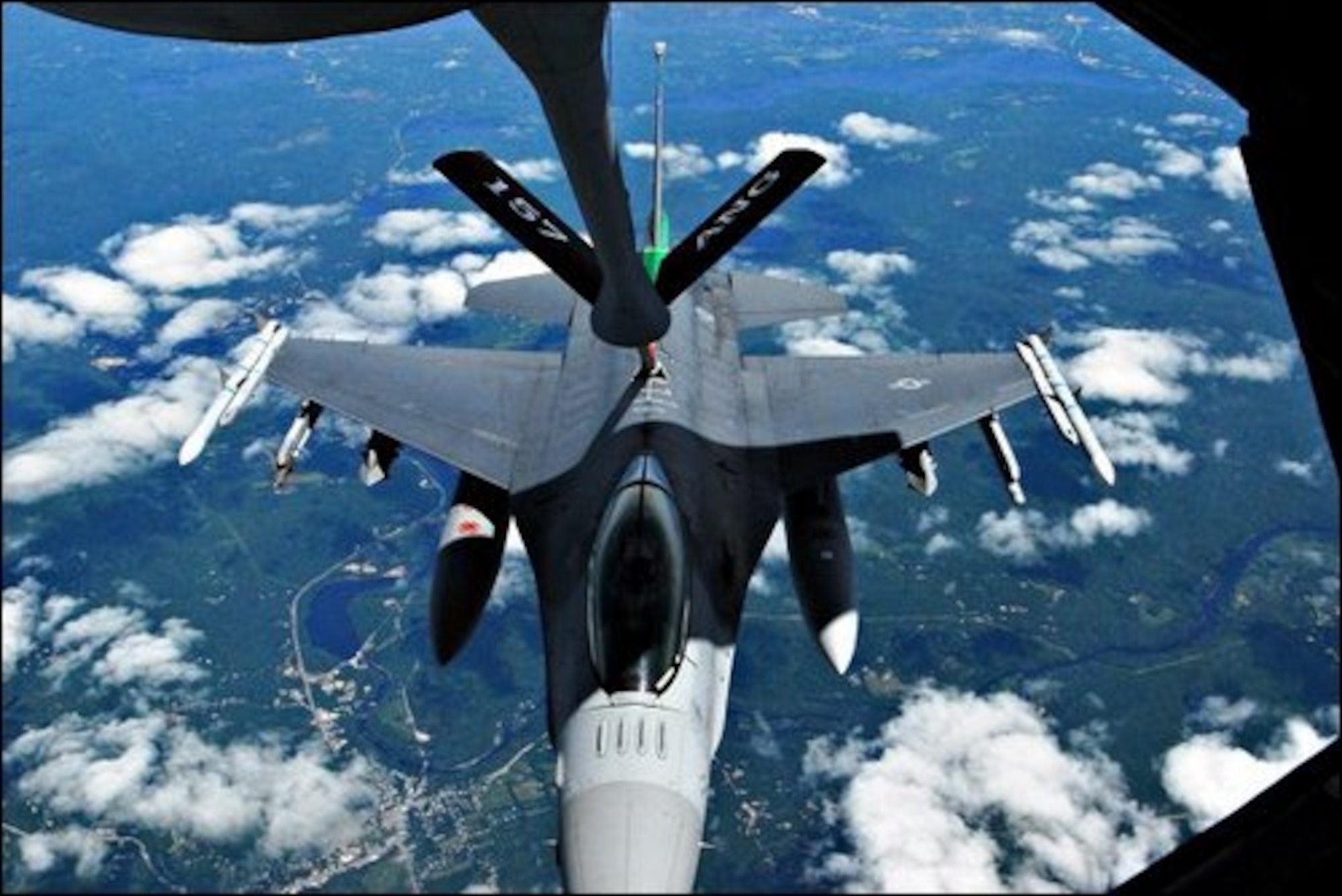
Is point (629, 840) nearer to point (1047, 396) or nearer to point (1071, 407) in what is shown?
point (1071, 407)

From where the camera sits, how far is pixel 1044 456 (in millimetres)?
96188

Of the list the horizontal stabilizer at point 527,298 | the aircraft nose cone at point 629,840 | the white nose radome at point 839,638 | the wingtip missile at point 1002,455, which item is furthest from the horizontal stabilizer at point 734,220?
the horizontal stabilizer at point 527,298

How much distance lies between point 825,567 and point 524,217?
7.97 meters

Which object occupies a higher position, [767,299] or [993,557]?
[767,299]

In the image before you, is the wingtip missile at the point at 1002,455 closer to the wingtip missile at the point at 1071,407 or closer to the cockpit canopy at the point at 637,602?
the wingtip missile at the point at 1071,407

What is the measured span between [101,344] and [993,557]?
105056 millimetres

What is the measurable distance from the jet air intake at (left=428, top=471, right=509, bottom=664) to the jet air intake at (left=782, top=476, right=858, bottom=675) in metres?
5.29

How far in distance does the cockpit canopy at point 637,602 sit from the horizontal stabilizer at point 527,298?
38.8 ft

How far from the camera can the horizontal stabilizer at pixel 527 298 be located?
22.2 metres

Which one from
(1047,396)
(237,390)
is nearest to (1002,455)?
(1047,396)

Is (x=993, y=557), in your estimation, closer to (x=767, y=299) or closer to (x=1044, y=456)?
(x=1044, y=456)

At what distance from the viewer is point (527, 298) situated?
2266 cm

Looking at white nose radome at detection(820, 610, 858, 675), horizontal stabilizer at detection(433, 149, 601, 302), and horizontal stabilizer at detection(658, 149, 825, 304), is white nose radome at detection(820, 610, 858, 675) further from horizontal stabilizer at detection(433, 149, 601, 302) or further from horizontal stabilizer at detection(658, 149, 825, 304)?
horizontal stabilizer at detection(433, 149, 601, 302)

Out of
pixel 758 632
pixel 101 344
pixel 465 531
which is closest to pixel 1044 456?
pixel 758 632
